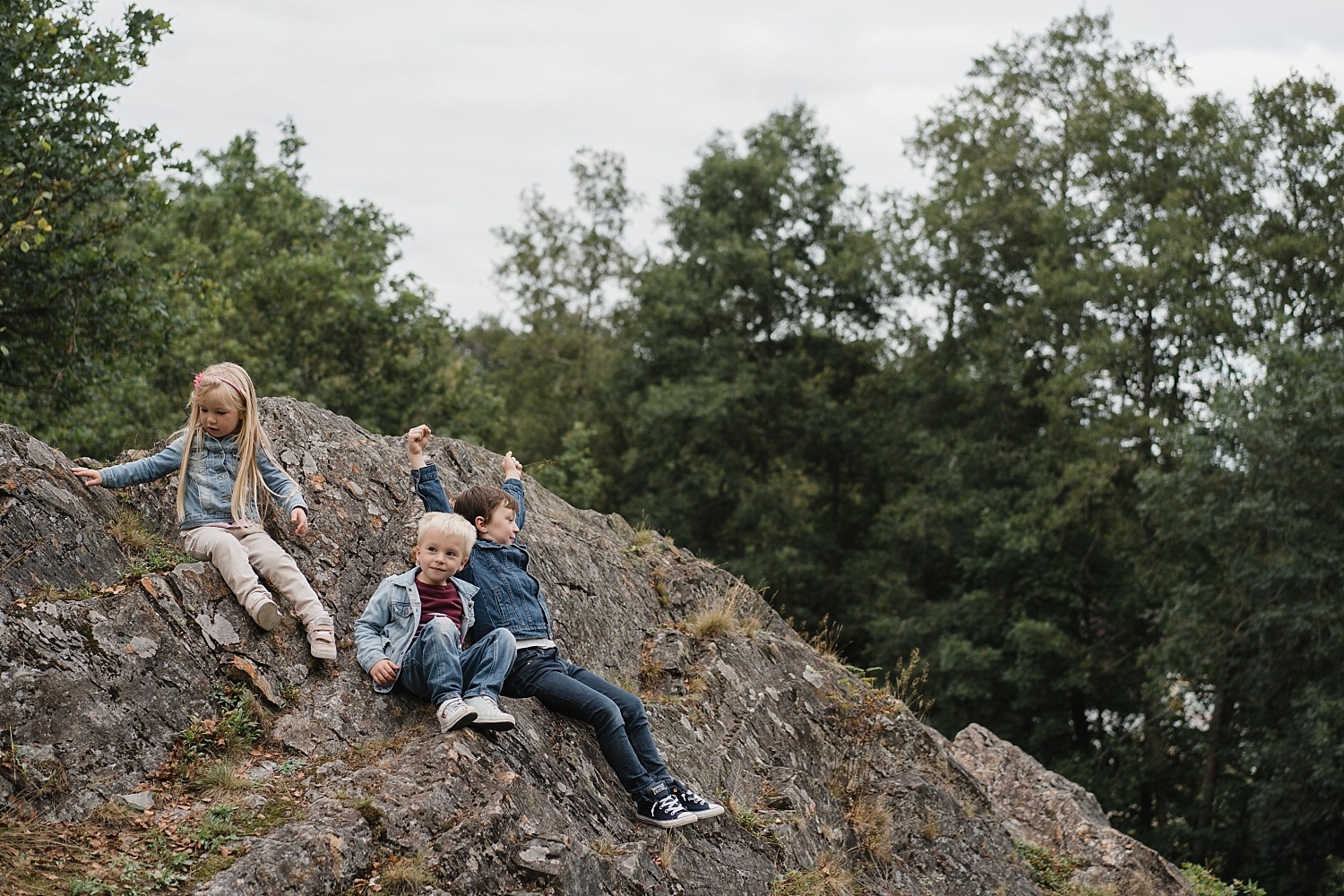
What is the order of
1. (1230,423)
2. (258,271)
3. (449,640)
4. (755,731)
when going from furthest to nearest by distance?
(258,271) < (1230,423) < (755,731) < (449,640)

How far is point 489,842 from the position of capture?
20.0ft

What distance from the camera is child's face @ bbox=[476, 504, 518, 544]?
7.45 metres

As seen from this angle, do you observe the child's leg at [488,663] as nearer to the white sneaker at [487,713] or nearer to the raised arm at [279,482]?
the white sneaker at [487,713]

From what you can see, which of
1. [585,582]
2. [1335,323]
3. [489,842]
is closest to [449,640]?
[489,842]

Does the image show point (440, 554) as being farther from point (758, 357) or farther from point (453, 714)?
point (758, 357)

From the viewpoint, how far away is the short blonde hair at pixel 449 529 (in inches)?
273

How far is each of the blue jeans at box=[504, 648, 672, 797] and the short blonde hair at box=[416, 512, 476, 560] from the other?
2.50 ft

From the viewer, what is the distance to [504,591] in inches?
284

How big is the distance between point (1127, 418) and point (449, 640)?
78.1ft

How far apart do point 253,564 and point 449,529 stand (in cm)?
140

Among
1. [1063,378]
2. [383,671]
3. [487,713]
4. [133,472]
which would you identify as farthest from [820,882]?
[1063,378]

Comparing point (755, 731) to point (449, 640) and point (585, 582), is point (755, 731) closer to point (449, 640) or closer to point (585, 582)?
point (585, 582)

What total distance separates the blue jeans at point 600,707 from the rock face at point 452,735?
15cm

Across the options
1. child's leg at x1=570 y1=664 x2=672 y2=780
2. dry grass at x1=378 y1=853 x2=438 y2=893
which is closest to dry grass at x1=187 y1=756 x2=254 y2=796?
dry grass at x1=378 y1=853 x2=438 y2=893
